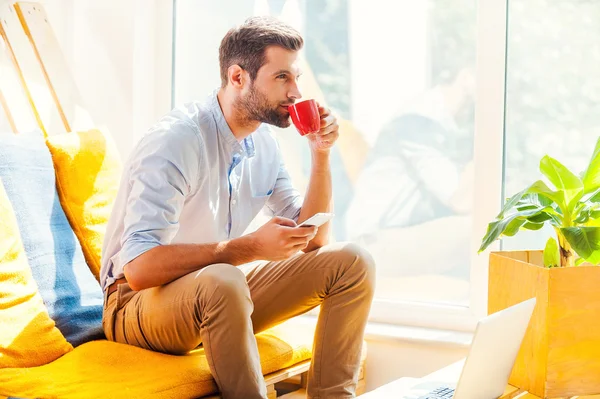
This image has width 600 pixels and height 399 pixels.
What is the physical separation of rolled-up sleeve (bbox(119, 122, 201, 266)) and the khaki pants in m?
0.14

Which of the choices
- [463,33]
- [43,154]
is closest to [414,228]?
[463,33]

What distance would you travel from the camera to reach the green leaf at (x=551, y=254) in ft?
6.23

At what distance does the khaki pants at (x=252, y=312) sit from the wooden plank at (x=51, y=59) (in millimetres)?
974

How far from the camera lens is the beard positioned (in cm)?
228

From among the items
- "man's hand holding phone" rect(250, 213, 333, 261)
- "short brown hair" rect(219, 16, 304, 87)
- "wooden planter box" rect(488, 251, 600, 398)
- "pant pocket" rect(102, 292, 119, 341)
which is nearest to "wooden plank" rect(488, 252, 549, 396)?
"wooden planter box" rect(488, 251, 600, 398)

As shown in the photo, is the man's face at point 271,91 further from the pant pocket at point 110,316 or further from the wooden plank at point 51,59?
the wooden plank at point 51,59

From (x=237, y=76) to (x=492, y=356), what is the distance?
3.84 ft

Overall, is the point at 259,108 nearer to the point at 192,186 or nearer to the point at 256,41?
the point at 256,41

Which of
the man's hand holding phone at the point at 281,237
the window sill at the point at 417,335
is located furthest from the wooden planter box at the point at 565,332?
the window sill at the point at 417,335

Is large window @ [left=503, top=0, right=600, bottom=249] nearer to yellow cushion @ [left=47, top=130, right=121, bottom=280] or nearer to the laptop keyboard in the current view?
the laptop keyboard

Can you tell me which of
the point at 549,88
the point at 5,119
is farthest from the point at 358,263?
the point at 5,119

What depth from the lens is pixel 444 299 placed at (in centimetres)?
285

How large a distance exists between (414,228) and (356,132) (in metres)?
0.42

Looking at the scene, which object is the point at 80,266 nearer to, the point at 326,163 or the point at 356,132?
the point at 326,163
